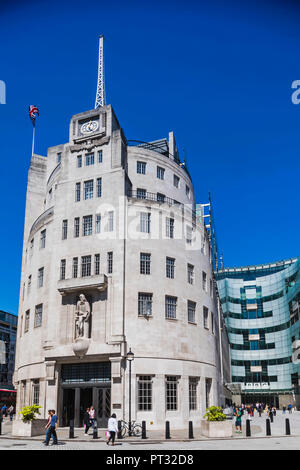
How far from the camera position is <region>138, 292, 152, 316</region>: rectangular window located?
35822 mm

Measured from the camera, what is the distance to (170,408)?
3466 cm

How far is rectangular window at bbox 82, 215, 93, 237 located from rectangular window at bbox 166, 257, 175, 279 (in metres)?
7.34

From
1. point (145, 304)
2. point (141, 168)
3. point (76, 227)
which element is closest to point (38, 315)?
point (76, 227)

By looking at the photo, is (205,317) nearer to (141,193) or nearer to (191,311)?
(191,311)

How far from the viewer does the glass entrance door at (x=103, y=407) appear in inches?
1310

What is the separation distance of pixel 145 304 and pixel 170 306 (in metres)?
2.57

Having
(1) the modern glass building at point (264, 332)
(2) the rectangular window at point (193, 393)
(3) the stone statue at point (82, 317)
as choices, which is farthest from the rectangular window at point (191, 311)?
(1) the modern glass building at point (264, 332)

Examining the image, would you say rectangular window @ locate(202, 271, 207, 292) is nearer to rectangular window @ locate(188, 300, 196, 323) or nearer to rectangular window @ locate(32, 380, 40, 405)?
rectangular window @ locate(188, 300, 196, 323)

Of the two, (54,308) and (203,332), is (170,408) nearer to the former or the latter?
(203,332)

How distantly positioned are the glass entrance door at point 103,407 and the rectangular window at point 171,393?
4.76 meters

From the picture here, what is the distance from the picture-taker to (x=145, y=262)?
3756cm

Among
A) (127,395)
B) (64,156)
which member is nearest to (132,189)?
(64,156)

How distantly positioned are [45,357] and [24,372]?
5707mm

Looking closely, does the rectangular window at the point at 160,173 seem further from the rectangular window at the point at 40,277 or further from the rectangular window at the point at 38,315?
the rectangular window at the point at 38,315
